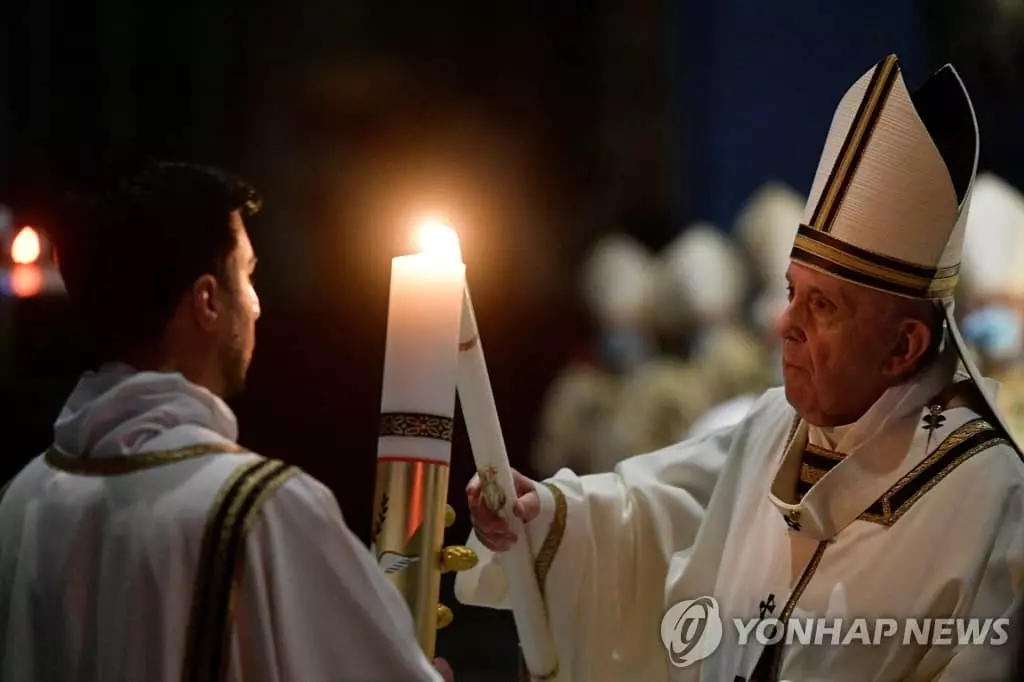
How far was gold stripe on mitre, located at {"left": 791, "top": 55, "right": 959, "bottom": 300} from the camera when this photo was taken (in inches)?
95.0

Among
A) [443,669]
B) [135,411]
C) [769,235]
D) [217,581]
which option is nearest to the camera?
[217,581]

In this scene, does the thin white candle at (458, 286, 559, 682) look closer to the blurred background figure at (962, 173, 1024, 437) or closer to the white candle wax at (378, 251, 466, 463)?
the white candle wax at (378, 251, 466, 463)

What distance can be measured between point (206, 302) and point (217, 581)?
1.37 feet

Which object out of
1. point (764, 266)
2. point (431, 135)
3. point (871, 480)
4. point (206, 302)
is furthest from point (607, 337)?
point (206, 302)

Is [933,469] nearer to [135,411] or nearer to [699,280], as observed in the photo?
[135,411]

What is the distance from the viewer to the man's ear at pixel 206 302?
6.56 feet

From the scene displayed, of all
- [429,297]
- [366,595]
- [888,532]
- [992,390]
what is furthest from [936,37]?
[366,595]

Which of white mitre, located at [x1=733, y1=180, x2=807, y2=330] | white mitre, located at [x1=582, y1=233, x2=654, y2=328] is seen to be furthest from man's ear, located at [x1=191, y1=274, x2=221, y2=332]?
white mitre, located at [x1=582, y1=233, x2=654, y2=328]

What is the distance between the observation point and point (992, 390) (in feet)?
8.48

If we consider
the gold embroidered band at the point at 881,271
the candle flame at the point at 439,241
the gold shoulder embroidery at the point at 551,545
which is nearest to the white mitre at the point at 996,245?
the gold embroidered band at the point at 881,271

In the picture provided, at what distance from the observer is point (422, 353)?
2096 mm

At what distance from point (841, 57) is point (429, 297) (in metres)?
2.87

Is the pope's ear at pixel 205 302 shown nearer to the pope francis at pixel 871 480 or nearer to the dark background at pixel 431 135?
the dark background at pixel 431 135

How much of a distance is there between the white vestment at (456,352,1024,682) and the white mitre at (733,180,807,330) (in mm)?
3920
